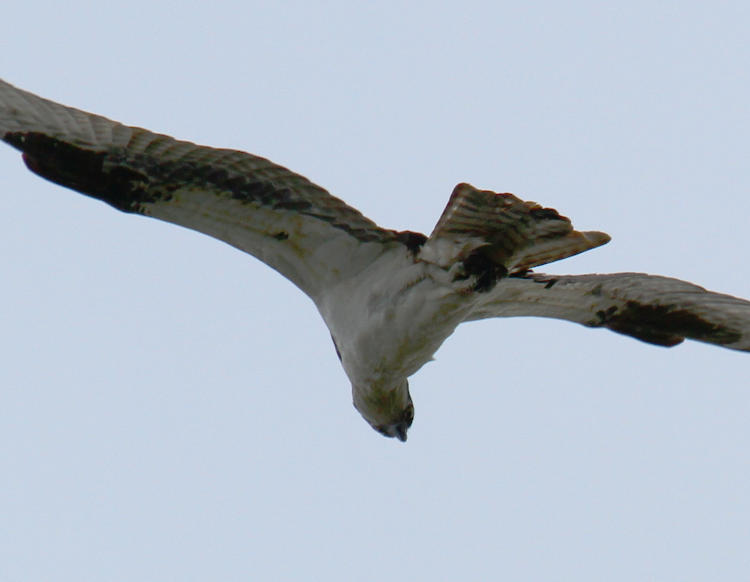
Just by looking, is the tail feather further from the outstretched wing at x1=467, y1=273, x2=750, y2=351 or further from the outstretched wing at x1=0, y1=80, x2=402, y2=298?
the outstretched wing at x1=467, y1=273, x2=750, y2=351

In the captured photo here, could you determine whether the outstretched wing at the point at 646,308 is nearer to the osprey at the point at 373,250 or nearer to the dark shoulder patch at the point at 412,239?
the osprey at the point at 373,250

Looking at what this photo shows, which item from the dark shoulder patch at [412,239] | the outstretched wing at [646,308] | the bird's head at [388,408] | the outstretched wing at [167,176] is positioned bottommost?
the bird's head at [388,408]

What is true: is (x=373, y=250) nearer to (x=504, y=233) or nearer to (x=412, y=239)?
(x=412, y=239)

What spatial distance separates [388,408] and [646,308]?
1787 millimetres

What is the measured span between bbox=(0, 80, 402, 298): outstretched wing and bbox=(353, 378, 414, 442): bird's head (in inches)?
46.6

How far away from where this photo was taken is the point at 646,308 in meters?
9.77

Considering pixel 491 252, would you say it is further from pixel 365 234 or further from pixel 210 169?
pixel 210 169

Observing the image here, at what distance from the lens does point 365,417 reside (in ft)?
31.5

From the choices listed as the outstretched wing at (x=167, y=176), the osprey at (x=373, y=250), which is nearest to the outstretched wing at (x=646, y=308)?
the osprey at (x=373, y=250)

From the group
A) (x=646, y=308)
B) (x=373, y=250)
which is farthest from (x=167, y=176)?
(x=646, y=308)

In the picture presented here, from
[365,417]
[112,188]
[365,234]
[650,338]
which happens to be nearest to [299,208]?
[365,234]

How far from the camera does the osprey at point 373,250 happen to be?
823 cm

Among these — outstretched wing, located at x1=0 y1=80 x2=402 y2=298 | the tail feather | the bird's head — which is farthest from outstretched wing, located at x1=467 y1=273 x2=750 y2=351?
outstretched wing, located at x1=0 y1=80 x2=402 y2=298

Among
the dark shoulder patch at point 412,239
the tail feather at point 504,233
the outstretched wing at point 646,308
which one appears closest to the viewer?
the tail feather at point 504,233
